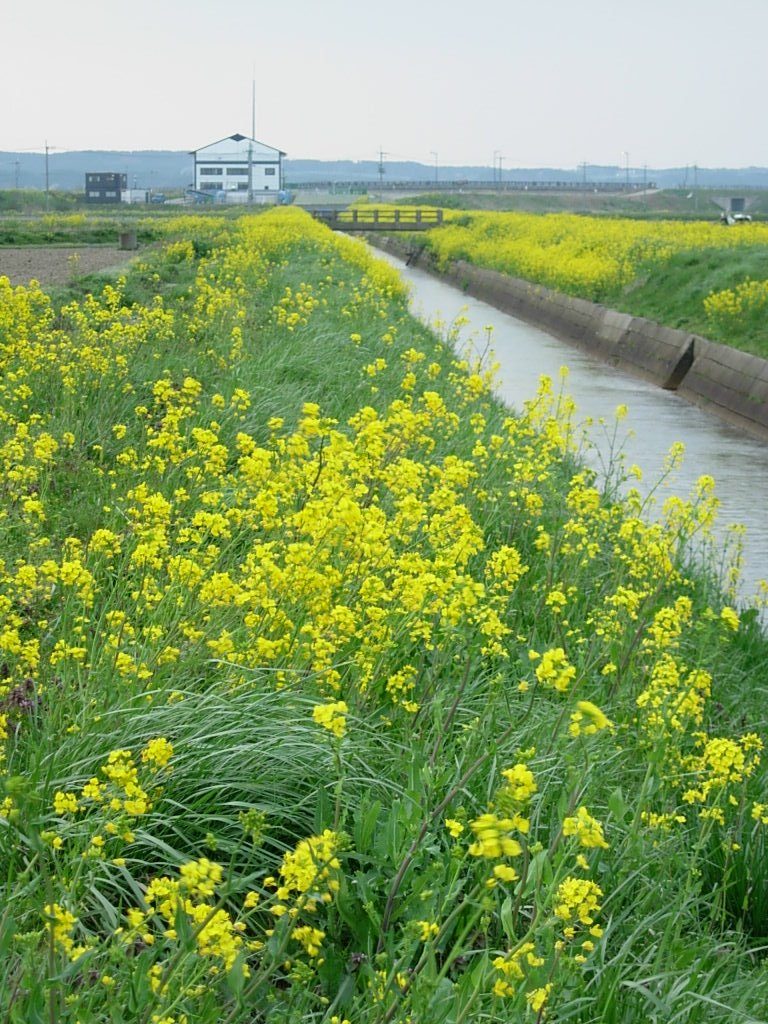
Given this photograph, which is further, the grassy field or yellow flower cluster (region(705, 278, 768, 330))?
the grassy field

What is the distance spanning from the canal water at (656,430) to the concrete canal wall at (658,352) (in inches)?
8.5

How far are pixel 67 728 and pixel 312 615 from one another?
0.99 meters

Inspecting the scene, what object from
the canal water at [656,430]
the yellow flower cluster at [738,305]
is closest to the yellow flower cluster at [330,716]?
the canal water at [656,430]

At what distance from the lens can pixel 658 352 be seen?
62.3ft

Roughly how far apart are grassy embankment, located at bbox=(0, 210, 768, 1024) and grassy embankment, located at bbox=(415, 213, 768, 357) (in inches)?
488

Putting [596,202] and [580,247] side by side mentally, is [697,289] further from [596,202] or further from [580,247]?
[596,202]

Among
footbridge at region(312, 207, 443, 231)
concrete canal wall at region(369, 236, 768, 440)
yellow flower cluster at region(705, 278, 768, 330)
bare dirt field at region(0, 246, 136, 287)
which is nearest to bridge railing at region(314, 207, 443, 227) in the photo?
footbridge at region(312, 207, 443, 231)

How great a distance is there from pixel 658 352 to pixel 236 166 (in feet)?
326

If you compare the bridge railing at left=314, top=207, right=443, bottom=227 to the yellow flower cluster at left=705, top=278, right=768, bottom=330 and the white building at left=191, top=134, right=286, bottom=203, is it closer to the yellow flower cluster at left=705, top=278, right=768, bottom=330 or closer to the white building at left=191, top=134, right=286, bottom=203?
the yellow flower cluster at left=705, top=278, right=768, bottom=330

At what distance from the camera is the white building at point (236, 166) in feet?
366

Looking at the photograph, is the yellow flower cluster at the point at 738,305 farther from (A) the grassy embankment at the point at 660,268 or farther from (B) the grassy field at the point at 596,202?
(B) the grassy field at the point at 596,202

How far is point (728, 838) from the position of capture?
369 cm

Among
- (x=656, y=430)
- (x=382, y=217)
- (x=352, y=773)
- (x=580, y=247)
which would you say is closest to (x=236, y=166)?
(x=382, y=217)

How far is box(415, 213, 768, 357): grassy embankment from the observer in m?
18.4
